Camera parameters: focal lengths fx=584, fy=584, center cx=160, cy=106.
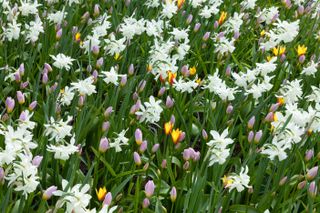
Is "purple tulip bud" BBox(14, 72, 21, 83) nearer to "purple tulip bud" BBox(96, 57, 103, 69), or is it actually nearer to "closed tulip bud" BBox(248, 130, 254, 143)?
"purple tulip bud" BBox(96, 57, 103, 69)

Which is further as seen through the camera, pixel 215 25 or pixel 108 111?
pixel 215 25

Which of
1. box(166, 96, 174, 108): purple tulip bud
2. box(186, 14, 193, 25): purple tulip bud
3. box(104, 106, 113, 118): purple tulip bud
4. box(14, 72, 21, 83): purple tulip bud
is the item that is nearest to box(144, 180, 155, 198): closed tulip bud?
box(104, 106, 113, 118): purple tulip bud

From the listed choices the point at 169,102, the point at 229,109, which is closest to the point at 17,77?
the point at 169,102

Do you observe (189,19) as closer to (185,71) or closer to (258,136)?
(185,71)

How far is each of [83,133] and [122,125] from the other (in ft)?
0.80

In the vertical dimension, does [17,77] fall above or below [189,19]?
below

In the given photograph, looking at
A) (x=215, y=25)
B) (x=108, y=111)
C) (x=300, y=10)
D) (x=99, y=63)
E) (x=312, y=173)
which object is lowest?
(x=312, y=173)

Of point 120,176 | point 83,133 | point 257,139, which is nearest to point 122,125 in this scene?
point 83,133

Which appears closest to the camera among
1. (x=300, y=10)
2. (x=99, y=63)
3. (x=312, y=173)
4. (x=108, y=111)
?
(x=312, y=173)

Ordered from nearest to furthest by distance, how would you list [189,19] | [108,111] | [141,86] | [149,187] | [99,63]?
[149,187], [108,111], [141,86], [99,63], [189,19]

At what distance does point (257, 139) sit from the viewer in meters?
3.02

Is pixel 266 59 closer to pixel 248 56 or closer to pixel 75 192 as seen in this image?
pixel 248 56

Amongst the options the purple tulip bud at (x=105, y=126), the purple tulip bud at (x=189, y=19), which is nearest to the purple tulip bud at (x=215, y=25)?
the purple tulip bud at (x=189, y=19)

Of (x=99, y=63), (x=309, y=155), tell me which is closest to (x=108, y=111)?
(x=99, y=63)
